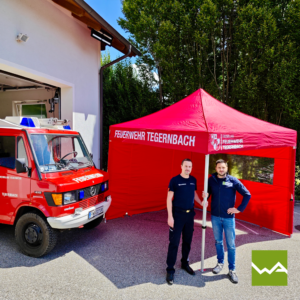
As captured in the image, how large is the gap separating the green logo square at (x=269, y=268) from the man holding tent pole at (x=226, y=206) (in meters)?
0.46

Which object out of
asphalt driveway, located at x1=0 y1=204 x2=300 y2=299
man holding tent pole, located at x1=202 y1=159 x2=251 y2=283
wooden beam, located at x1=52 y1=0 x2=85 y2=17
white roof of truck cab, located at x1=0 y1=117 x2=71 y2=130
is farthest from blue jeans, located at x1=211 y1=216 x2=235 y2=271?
wooden beam, located at x1=52 y1=0 x2=85 y2=17

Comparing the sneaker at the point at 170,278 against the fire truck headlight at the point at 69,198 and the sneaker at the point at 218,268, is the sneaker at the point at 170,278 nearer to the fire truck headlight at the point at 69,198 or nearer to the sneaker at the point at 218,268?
the sneaker at the point at 218,268

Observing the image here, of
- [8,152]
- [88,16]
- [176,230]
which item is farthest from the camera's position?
[88,16]

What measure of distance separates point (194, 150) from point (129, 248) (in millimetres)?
2358

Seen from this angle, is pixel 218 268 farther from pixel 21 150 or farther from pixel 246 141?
pixel 21 150

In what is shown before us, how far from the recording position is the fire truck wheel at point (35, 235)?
14.5ft

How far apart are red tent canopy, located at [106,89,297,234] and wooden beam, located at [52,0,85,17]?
3.75m

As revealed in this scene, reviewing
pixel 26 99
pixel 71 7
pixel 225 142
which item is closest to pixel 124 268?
pixel 225 142

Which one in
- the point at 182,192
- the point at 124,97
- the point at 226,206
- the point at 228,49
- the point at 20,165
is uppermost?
the point at 228,49

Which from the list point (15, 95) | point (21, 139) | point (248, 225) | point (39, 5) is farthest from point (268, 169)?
point (15, 95)

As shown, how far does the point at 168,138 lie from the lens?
15.3ft

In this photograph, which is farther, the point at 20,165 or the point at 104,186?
the point at 104,186

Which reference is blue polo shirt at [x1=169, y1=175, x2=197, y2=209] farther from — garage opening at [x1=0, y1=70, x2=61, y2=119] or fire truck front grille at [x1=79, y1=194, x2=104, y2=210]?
garage opening at [x1=0, y1=70, x2=61, y2=119]

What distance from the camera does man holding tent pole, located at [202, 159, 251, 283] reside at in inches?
153
